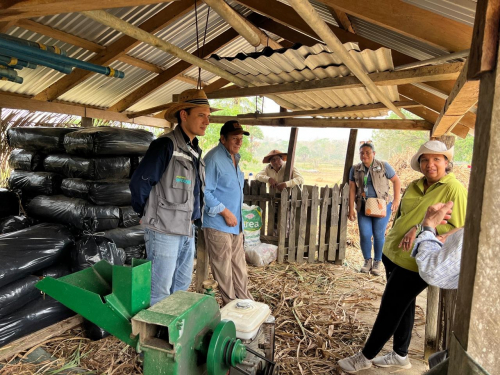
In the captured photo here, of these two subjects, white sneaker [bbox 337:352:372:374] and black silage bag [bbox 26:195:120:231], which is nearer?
white sneaker [bbox 337:352:372:374]

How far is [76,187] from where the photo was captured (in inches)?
164

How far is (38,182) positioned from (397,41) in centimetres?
444

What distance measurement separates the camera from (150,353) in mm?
1211

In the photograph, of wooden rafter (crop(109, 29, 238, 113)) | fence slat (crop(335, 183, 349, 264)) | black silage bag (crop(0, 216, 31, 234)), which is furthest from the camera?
fence slat (crop(335, 183, 349, 264))

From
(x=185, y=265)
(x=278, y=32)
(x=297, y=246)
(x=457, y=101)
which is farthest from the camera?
(x=297, y=246)

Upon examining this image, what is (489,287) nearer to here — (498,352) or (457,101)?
(498,352)

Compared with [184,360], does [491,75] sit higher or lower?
higher

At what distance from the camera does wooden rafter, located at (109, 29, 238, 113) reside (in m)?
6.22

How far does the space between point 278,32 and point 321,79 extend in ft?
7.66

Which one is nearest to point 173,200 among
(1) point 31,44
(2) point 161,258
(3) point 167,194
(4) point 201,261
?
(3) point 167,194

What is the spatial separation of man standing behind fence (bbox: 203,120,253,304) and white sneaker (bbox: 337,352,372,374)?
1308 mm

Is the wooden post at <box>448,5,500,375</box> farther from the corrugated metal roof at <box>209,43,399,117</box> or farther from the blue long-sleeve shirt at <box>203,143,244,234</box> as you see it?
the blue long-sleeve shirt at <box>203,143,244,234</box>

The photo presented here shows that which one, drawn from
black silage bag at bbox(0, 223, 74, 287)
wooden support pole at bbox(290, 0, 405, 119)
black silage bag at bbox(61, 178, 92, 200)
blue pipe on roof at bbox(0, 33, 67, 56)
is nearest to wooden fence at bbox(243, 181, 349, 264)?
black silage bag at bbox(61, 178, 92, 200)

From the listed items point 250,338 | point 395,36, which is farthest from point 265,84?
point 250,338
